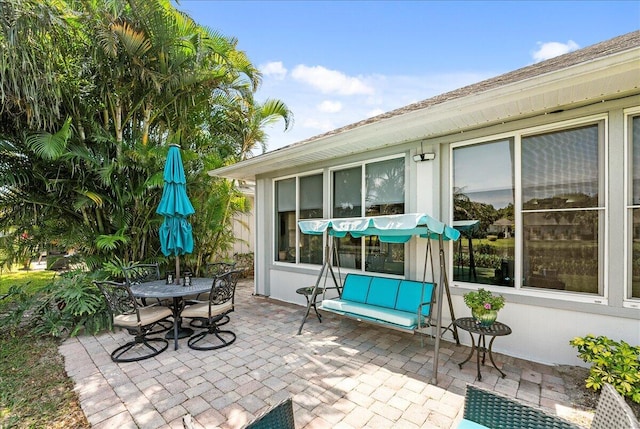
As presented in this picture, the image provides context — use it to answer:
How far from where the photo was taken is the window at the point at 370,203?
219 inches

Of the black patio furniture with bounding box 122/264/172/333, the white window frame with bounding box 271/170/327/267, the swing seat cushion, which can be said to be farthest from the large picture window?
the black patio furniture with bounding box 122/264/172/333

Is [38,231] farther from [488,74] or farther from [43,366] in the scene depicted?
[488,74]

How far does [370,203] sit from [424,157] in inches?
56.4

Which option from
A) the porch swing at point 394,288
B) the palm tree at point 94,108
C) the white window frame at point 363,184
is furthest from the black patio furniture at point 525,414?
the palm tree at point 94,108

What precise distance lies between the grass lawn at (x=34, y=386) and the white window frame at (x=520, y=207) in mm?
5342

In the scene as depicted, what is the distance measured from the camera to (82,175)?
5.72m

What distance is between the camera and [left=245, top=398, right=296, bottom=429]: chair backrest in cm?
159

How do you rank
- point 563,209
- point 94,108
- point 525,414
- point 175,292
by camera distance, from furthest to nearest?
point 94,108 → point 175,292 → point 563,209 → point 525,414

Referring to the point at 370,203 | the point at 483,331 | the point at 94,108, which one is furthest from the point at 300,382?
the point at 94,108

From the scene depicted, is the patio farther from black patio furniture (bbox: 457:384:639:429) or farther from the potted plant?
black patio furniture (bbox: 457:384:639:429)

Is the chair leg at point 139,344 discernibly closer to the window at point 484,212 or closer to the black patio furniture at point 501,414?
the black patio furniture at point 501,414

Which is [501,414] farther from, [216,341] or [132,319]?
[132,319]

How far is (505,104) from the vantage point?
3686 millimetres

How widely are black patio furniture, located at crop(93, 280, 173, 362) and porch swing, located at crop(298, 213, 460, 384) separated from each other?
7.62 feet
